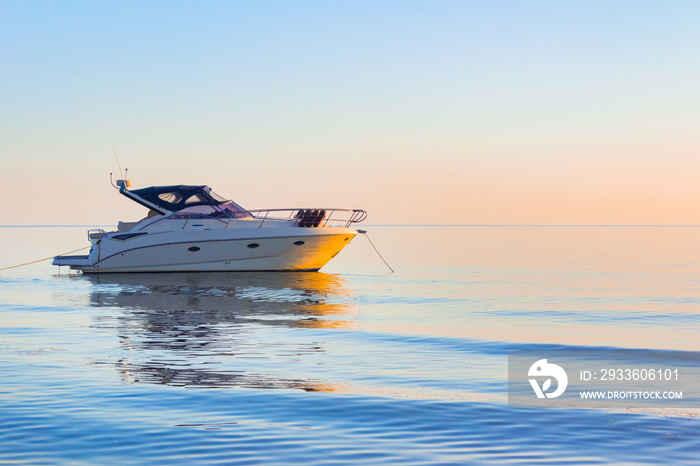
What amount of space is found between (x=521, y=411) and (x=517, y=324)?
9.28m

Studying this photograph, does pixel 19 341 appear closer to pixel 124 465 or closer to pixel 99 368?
pixel 99 368

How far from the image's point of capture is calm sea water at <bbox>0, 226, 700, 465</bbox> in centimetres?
630

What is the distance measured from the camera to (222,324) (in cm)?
1573
